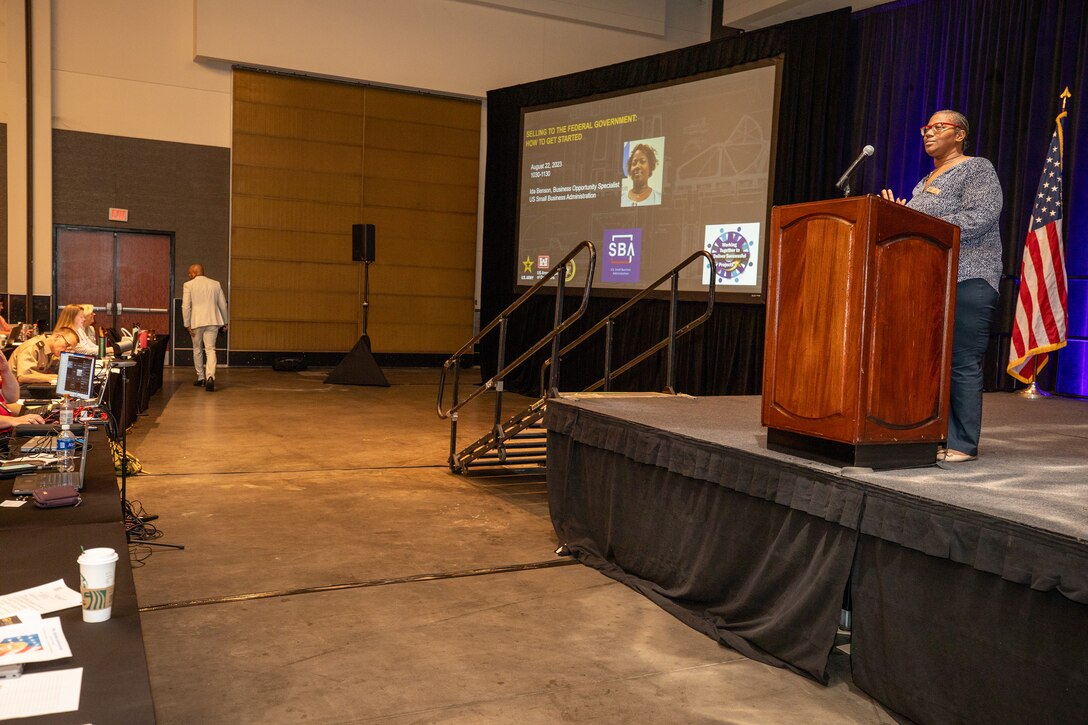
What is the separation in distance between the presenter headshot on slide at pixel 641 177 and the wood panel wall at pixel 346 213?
15.8 ft

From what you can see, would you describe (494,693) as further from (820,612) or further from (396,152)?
(396,152)

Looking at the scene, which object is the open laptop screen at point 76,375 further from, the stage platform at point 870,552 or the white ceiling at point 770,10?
the white ceiling at point 770,10

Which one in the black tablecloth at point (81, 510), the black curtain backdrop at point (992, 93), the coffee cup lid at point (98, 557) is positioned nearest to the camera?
the coffee cup lid at point (98, 557)

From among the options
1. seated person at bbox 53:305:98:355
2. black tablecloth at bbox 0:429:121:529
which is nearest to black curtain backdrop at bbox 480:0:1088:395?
seated person at bbox 53:305:98:355

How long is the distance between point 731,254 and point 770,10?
Answer: 3.72 m

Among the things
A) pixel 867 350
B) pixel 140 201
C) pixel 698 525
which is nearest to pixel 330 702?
pixel 698 525

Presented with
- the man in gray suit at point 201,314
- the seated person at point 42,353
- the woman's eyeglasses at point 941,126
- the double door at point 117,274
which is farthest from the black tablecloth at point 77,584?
the double door at point 117,274

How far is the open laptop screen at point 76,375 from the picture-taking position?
2.94m

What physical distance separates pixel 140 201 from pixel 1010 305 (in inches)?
444

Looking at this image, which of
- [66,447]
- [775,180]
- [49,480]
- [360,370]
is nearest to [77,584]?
[49,480]

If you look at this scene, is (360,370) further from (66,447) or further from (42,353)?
(66,447)

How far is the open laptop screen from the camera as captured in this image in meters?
2.94

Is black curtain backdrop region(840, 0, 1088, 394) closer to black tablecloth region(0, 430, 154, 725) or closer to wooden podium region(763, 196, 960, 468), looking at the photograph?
→ wooden podium region(763, 196, 960, 468)

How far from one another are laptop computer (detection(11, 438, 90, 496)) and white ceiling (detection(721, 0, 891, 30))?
9326 millimetres
